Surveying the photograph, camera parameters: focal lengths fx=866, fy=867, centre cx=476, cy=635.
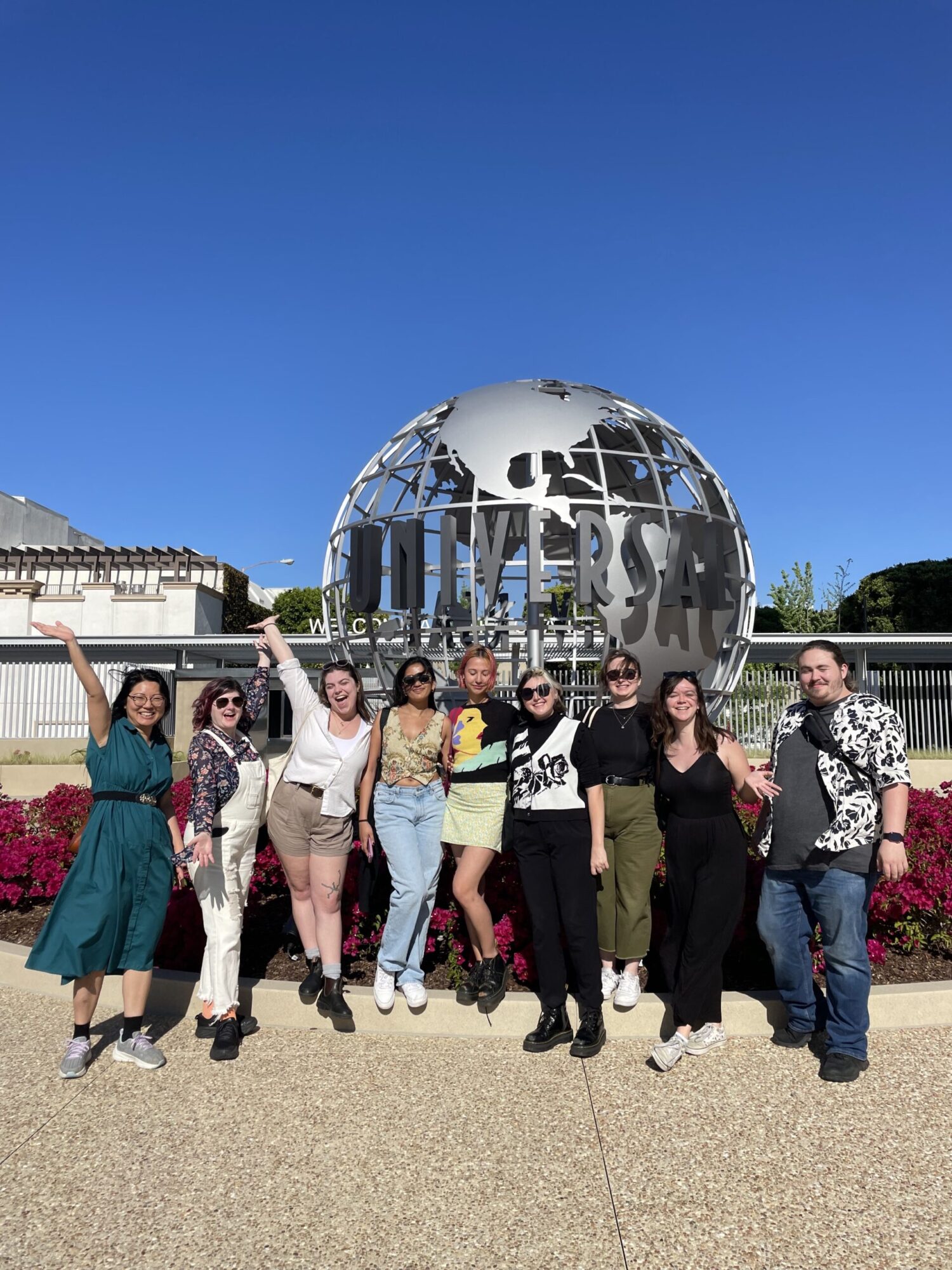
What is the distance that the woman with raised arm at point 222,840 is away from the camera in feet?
14.4

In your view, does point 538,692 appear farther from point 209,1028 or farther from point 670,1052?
point 209,1028

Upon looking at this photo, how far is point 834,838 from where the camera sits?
4098 millimetres

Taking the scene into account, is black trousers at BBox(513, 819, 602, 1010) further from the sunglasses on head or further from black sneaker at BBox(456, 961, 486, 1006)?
the sunglasses on head

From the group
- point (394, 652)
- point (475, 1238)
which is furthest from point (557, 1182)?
point (394, 652)

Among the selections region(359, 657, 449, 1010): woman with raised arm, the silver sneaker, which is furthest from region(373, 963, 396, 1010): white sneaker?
the silver sneaker

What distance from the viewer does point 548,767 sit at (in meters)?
4.48

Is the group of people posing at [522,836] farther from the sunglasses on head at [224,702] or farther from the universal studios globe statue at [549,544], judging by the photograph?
the universal studios globe statue at [549,544]

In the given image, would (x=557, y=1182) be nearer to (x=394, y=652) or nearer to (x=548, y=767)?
(x=548, y=767)

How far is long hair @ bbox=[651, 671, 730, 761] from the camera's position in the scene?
173 inches

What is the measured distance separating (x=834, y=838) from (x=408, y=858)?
2154 mm

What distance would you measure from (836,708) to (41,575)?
4080 centimetres

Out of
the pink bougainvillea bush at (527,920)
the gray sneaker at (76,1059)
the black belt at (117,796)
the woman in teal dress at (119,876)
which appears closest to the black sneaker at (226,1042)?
the woman in teal dress at (119,876)

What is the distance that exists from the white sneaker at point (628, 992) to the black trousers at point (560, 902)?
209 millimetres

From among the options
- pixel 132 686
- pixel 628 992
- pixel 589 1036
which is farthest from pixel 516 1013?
pixel 132 686
